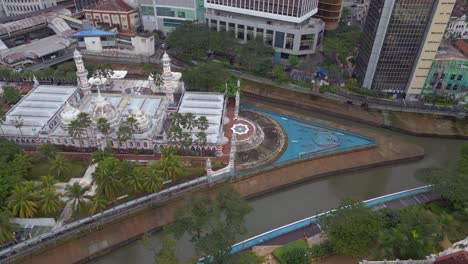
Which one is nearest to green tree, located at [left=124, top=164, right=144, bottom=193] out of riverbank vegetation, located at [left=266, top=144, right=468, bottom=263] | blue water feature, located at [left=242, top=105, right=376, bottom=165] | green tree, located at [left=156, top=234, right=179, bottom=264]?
green tree, located at [left=156, top=234, right=179, bottom=264]

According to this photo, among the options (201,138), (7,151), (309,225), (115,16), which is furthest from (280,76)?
(115,16)

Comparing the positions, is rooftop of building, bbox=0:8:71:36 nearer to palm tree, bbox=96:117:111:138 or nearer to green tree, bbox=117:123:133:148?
palm tree, bbox=96:117:111:138

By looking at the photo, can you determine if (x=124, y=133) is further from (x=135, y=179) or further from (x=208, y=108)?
(x=208, y=108)

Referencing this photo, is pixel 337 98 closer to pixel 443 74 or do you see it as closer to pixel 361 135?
pixel 361 135

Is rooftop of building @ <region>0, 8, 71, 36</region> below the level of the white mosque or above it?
above

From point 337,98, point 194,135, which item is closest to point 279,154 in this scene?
point 194,135

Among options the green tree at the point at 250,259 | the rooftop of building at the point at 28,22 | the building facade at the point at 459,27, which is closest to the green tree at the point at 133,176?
the green tree at the point at 250,259
